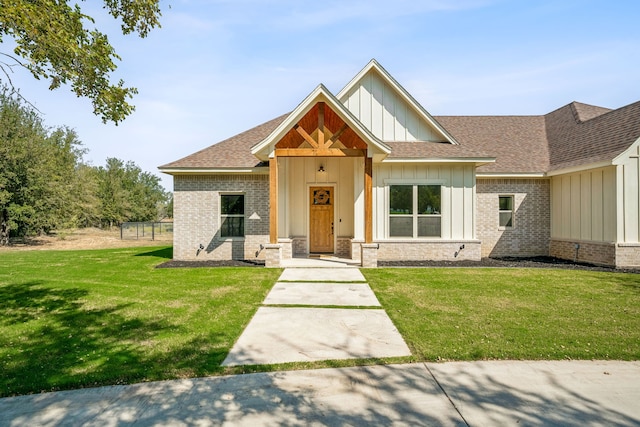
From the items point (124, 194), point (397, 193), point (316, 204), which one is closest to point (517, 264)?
point (397, 193)

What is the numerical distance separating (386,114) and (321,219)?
4881mm

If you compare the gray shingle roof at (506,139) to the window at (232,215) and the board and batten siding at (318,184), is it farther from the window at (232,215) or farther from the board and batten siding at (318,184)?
the window at (232,215)

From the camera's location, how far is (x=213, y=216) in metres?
13.2

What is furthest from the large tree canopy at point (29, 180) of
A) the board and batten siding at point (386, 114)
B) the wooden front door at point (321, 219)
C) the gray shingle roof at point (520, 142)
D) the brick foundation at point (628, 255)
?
the brick foundation at point (628, 255)

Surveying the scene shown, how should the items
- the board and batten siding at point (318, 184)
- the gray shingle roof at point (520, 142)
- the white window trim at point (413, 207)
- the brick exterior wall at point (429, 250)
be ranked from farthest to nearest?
the board and batten siding at point (318, 184) < the white window trim at point (413, 207) < the brick exterior wall at point (429, 250) < the gray shingle roof at point (520, 142)

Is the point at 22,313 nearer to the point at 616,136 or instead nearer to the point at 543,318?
the point at 543,318

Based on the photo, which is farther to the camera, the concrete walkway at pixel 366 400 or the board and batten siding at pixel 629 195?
the board and batten siding at pixel 629 195

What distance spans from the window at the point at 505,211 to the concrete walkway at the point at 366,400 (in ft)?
35.4

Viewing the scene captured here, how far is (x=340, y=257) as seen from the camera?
1327cm

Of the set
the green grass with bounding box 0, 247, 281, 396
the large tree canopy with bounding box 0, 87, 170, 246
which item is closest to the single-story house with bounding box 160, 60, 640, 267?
the green grass with bounding box 0, 247, 281, 396

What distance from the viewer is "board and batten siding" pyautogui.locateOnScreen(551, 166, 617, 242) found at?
11.2 meters

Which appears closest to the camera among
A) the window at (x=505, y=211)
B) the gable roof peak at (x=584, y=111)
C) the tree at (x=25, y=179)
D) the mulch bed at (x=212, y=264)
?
the mulch bed at (x=212, y=264)

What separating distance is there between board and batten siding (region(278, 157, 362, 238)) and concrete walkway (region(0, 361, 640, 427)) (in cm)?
975

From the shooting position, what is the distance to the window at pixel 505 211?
14031 millimetres
